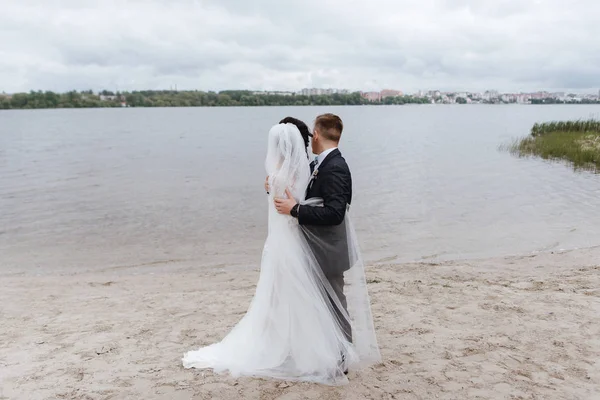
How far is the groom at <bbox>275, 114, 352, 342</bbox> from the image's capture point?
13.4 ft

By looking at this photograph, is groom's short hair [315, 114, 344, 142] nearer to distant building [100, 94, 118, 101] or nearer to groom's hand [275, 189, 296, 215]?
groom's hand [275, 189, 296, 215]

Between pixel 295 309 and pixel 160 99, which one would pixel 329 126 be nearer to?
pixel 295 309

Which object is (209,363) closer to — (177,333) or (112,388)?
(112,388)

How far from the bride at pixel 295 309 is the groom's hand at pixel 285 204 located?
73 millimetres

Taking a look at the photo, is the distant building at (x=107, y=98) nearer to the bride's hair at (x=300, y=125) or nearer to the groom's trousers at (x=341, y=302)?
the bride's hair at (x=300, y=125)

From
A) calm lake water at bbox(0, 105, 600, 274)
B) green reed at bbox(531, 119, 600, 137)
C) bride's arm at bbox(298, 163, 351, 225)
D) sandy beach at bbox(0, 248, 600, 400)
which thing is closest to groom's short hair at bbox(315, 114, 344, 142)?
bride's arm at bbox(298, 163, 351, 225)

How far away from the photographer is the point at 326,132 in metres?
4.22

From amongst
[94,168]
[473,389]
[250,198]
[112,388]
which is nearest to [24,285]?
[112,388]

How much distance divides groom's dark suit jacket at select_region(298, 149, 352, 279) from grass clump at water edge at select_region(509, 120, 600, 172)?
24248 millimetres

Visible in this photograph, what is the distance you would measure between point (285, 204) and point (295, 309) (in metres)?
0.91

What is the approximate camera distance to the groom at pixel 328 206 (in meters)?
4.08

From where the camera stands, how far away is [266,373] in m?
4.46

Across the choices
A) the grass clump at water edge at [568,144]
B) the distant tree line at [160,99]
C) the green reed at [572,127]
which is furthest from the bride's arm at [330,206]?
the distant tree line at [160,99]

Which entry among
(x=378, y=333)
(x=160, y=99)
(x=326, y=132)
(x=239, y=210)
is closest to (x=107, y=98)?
(x=160, y=99)
